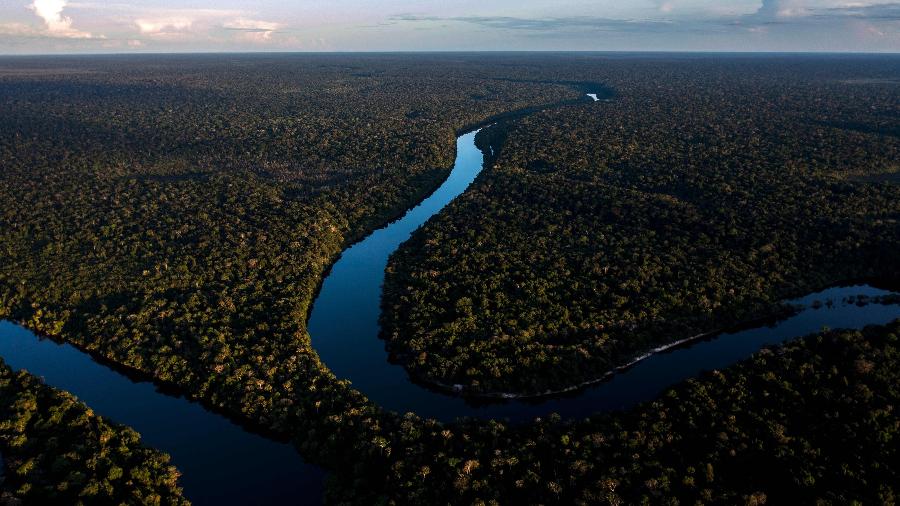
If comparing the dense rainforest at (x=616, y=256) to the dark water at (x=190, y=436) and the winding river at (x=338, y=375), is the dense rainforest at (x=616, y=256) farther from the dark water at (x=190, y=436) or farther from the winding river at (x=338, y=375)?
the dark water at (x=190, y=436)

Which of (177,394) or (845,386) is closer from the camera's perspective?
(845,386)

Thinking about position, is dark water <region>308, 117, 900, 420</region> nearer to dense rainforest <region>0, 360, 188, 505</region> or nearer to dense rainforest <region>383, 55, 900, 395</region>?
dense rainforest <region>383, 55, 900, 395</region>

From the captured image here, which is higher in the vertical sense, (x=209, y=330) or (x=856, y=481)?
(x=209, y=330)

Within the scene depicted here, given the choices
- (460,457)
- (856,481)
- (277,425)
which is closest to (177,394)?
(277,425)

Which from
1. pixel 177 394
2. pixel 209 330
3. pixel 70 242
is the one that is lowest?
pixel 177 394

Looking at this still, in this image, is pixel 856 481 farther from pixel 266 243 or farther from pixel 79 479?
pixel 266 243

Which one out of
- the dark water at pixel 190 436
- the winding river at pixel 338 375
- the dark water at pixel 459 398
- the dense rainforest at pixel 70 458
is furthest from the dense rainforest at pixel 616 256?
the dense rainforest at pixel 70 458

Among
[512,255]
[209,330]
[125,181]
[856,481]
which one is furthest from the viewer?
[125,181]

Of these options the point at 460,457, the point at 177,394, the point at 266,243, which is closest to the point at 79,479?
the point at 177,394

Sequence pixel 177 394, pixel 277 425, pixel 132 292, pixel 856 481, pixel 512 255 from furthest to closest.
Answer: pixel 512 255 < pixel 132 292 < pixel 177 394 < pixel 277 425 < pixel 856 481
